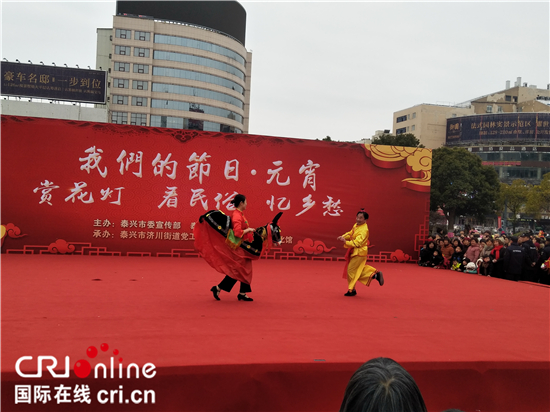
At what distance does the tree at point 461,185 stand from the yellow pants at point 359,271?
2263 centimetres

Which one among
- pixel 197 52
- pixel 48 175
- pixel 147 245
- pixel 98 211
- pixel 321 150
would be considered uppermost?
pixel 197 52

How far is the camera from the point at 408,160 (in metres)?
10.7

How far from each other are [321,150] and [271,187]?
1.39m

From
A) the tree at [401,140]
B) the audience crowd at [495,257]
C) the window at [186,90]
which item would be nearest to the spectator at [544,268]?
the audience crowd at [495,257]

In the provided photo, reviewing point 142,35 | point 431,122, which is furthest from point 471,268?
point 431,122

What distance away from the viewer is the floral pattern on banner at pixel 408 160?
1052 centimetres

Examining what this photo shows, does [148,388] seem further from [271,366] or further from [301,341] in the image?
[301,341]

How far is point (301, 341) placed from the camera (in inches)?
138

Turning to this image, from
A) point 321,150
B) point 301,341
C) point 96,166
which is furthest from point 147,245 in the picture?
point 301,341

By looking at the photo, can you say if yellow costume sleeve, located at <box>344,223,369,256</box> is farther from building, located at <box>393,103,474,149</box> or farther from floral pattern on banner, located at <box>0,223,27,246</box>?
building, located at <box>393,103,474,149</box>

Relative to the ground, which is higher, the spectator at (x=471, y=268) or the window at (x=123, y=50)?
the window at (x=123, y=50)

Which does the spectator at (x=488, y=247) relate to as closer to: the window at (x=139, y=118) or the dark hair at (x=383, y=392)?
the dark hair at (x=383, y=392)

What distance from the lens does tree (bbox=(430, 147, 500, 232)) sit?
1061 inches

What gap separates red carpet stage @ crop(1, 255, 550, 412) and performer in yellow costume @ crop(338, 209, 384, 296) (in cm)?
24
